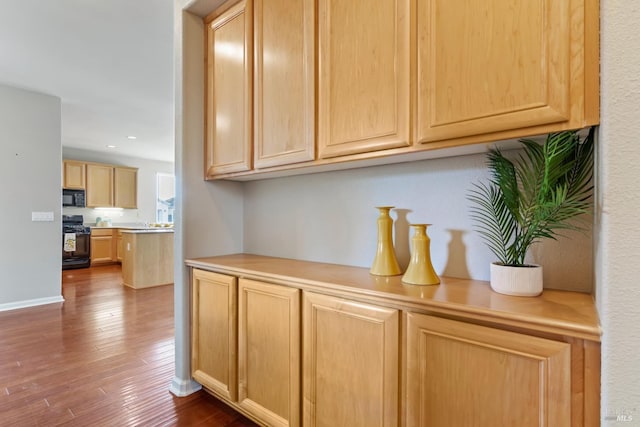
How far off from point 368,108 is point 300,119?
392mm

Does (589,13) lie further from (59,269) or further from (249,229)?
(59,269)

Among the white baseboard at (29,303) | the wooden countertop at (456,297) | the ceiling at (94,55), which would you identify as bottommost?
the white baseboard at (29,303)

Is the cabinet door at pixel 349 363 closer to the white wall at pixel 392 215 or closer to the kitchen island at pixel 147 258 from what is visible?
the white wall at pixel 392 215

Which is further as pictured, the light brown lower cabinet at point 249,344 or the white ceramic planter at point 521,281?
the light brown lower cabinet at point 249,344

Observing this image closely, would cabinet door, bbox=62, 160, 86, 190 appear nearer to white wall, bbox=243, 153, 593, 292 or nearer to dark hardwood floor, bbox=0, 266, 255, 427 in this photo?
dark hardwood floor, bbox=0, 266, 255, 427

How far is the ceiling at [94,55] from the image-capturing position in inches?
91.1

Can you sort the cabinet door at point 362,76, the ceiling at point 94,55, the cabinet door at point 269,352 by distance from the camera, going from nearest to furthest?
the cabinet door at point 362,76, the cabinet door at point 269,352, the ceiling at point 94,55

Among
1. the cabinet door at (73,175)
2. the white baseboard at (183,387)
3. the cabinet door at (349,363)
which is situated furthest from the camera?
the cabinet door at (73,175)

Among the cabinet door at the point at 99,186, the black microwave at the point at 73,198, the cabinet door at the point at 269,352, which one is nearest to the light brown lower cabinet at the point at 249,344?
the cabinet door at the point at 269,352

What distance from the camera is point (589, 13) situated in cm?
84

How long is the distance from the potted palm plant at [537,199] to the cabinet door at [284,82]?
0.86m

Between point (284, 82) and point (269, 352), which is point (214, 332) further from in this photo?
point (284, 82)

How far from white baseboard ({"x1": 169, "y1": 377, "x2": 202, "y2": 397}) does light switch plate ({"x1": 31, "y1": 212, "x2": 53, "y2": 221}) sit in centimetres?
341

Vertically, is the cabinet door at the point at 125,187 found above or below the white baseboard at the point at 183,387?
above
